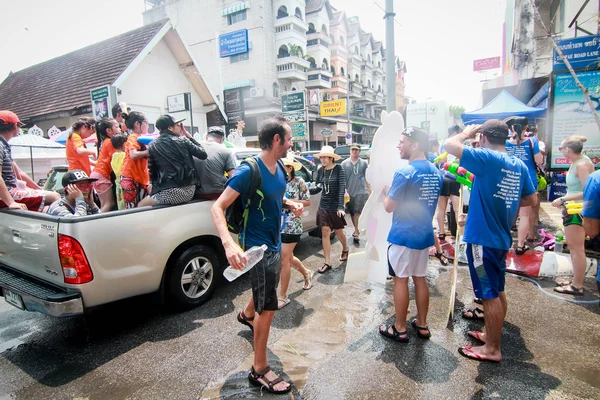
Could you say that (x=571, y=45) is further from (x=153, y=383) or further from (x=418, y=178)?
(x=153, y=383)

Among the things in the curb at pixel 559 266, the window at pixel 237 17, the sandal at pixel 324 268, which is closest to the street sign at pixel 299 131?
the window at pixel 237 17

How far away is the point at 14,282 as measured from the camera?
123 inches

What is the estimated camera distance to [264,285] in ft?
7.92

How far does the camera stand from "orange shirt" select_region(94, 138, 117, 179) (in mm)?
4621

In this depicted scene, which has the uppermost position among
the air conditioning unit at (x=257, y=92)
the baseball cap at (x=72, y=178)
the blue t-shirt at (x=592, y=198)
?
the air conditioning unit at (x=257, y=92)

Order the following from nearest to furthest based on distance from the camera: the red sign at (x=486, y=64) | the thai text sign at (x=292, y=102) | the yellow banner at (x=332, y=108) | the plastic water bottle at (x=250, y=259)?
1. the plastic water bottle at (x=250, y=259)
2. the thai text sign at (x=292, y=102)
3. the yellow banner at (x=332, y=108)
4. the red sign at (x=486, y=64)

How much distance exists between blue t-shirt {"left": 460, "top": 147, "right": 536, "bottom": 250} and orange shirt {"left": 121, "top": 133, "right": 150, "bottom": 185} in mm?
3760

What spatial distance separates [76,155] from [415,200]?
4.77m

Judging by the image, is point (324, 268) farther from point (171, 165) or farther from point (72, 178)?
point (72, 178)

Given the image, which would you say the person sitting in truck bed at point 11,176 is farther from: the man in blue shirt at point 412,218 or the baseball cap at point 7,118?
the man in blue shirt at point 412,218

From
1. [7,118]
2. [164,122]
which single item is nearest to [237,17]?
[7,118]

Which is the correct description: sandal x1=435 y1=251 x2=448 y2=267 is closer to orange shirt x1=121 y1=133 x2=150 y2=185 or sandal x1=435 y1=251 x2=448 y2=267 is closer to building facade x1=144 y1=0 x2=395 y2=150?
orange shirt x1=121 y1=133 x2=150 y2=185

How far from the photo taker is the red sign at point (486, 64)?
49.2 metres

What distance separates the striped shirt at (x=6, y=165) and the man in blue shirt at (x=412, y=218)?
409 centimetres
